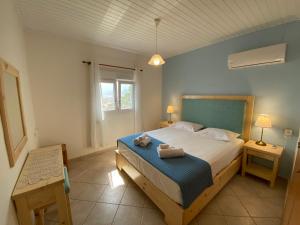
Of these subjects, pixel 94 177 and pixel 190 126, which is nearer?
pixel 94 177

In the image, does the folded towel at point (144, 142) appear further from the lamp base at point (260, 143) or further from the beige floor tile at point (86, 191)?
the lamp base at point (260, 143)

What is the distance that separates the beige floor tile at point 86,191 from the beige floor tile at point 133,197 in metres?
0.39

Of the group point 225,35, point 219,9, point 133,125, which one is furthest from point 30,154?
point 225,35

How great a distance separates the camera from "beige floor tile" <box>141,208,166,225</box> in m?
1.57

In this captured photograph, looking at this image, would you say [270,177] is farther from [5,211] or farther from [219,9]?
[5,211]

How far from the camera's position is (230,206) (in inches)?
70.0

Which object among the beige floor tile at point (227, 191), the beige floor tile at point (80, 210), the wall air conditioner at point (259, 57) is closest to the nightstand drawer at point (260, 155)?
the beige floor tile at point (227, 191)

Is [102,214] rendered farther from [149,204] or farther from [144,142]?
[144,142]

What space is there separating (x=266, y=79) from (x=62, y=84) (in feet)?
12.4

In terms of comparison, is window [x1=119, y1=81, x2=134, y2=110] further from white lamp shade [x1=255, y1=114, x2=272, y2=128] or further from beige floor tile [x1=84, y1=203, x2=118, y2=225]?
white lamp shade [x1=255, y1=114, x2=272, y2=128]

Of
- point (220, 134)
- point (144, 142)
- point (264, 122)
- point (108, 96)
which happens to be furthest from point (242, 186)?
point (108, 96)

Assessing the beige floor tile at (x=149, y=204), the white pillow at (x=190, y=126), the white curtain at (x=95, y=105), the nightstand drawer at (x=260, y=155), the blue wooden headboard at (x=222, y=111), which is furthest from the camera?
the white pillow at (x=190, y=126)

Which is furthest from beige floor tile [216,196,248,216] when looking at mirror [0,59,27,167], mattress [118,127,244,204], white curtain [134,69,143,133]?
white curtain [134,69,143,133]

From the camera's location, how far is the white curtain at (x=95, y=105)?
293 centimetres
